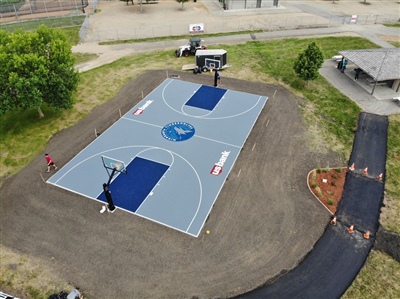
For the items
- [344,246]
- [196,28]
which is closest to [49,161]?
[344,246]

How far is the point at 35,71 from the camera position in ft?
93.7

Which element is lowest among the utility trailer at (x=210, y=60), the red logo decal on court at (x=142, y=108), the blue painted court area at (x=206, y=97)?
the red logo decal on court at (x=142, y=108)

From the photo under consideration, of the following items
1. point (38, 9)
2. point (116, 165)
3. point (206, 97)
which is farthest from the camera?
point (38, 9)

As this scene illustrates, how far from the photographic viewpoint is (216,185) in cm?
2566

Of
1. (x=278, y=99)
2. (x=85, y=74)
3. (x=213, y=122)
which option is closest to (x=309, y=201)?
(x=213, y=122)

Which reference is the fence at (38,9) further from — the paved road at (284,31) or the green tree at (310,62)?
the green tree at (310,62)

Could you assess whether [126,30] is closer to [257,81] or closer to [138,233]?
[257,81]

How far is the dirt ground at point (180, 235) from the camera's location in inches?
767

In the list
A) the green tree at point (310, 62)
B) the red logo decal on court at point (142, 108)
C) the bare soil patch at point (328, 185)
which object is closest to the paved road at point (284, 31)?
the green tree at point (310, 62)

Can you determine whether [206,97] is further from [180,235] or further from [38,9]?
[38,9]

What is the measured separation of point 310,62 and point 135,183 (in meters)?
25.4

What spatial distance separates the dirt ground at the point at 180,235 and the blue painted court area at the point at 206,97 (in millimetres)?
9195

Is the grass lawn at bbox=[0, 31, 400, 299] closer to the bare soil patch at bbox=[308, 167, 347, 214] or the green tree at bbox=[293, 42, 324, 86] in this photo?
the green tree at bbox=[293, 42, 324, 86]

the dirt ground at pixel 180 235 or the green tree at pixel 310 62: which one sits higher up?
the green tree at pixel 310 62
